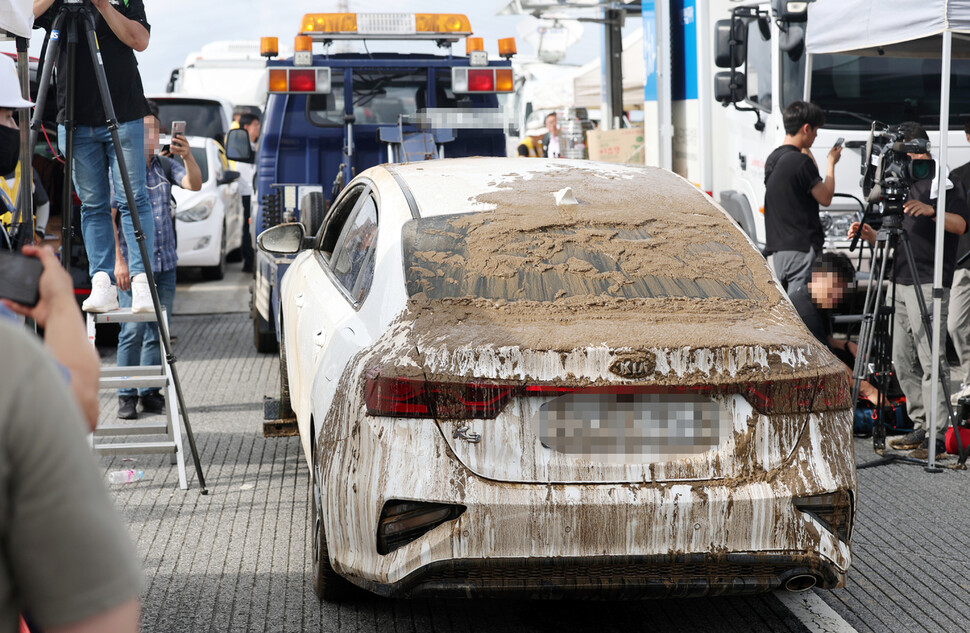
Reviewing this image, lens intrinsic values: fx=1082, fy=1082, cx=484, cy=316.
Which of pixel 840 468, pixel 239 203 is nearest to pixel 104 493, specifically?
pixel 840 468

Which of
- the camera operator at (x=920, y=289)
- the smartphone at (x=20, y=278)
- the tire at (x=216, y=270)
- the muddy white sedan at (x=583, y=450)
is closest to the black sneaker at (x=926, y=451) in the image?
the camera operator at (x=920, y=289)

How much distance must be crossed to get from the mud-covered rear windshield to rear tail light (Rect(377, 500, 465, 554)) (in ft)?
2.50

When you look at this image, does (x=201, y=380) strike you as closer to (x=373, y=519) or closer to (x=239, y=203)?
(x=373, y=519)

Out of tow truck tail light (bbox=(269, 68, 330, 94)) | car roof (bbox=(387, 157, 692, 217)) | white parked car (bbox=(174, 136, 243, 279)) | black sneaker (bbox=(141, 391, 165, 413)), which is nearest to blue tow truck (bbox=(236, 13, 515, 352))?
tow truck tail light (bbox=(269, 68, 330, 94))

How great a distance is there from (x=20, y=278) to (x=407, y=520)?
6.09 feet

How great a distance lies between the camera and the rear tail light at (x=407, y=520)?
126 inches

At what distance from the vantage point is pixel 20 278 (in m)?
1.56

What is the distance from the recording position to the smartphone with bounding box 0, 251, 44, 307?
154 cm

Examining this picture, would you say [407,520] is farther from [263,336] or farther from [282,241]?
[263,336]

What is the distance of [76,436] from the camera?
1.19 metres

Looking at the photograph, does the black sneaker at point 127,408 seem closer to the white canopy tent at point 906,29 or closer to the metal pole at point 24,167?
the metal pole at point 24,167

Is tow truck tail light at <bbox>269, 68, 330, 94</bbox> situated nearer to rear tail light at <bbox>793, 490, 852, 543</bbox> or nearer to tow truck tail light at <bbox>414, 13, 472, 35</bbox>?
tow truck tail light at <bbox>414, 13, 472, 35</bbox>

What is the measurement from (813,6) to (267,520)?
15.3ft

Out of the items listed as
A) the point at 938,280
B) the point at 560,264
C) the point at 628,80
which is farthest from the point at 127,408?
the point at 628,80
